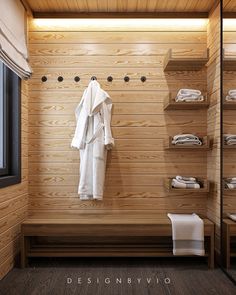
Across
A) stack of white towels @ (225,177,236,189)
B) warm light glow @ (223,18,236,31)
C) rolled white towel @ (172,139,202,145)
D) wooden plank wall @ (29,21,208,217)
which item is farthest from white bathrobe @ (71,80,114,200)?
warm light glow @ (223,18,236,31)

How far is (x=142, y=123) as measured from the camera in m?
3.13

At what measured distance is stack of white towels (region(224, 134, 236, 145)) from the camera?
2391 millimetres

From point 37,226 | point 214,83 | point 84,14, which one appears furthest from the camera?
point 84,14

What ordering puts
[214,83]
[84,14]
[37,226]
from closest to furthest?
[37,226]
[214,83]
[84,14]

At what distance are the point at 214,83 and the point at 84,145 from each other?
1.41 meters

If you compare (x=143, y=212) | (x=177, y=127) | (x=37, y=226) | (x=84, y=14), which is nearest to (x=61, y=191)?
(x=37, y=226)

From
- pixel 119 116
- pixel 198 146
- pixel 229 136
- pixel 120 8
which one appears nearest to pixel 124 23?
pixel 120 8

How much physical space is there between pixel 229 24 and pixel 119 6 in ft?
3.70

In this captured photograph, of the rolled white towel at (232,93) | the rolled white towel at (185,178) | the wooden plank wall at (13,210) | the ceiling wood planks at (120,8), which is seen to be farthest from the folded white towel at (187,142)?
the wooden plank wall at (13,210)

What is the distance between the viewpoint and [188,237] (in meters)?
2.69

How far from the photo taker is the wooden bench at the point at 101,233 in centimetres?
270

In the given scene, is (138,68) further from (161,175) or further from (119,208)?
(119,208)

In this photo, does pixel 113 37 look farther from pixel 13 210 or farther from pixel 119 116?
pixel 13 210

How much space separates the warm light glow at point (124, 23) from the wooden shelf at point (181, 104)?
0.80 meters
